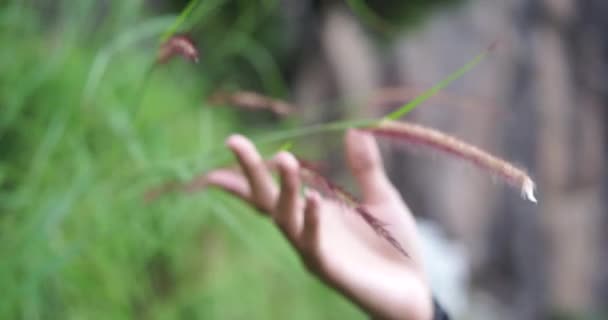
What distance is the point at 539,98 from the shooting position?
478 centimetres

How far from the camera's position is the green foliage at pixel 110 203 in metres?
1.25

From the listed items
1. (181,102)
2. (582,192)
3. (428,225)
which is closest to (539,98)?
(582,192)

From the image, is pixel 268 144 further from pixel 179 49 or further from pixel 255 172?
pixel 179 49

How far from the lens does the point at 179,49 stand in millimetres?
738

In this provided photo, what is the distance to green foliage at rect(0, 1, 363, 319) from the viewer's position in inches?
49.1

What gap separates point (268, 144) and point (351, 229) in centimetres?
144

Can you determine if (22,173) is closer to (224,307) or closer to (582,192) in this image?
(224,307)

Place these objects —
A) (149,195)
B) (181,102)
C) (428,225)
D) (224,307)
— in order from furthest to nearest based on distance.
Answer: (428,225) → (181,102) → (224,307) → (149,195)

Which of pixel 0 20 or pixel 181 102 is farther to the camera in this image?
pixel 181 102

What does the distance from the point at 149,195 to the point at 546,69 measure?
155 inches

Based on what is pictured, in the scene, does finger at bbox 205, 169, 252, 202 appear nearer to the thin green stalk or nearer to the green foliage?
the green foliage

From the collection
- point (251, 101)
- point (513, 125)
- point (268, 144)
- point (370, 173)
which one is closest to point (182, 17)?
point (251, 101)

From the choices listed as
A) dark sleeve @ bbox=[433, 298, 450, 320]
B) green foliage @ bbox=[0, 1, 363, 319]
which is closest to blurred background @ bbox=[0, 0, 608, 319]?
green foliage @ bbox=[0, 1, 363, 319]

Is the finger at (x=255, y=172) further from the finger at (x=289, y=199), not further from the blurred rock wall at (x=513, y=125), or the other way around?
the blurred rock wall at (x=513, y=125)
